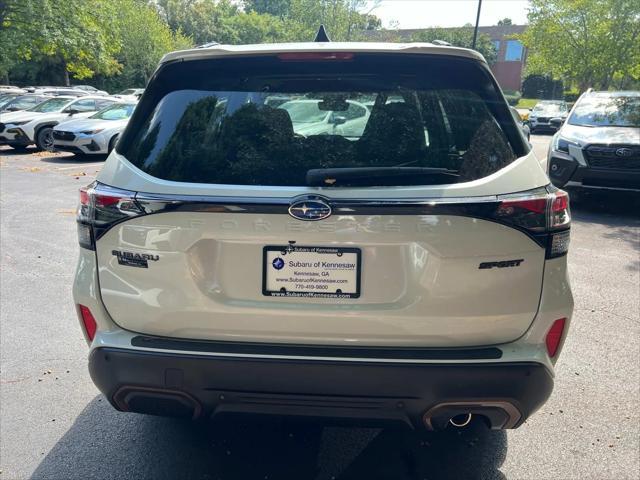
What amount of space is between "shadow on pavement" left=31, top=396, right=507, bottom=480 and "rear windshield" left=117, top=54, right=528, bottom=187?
1.21m

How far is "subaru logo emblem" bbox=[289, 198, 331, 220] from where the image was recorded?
6.59 ft

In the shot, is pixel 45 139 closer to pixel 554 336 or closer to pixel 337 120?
pixel 337 120

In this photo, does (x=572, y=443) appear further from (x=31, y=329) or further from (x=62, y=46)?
(x=62, y=46)

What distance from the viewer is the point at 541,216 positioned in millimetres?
2111

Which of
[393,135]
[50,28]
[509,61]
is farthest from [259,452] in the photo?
[509,61]

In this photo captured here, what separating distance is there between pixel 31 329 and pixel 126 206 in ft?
8.46

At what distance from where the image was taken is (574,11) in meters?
28.5

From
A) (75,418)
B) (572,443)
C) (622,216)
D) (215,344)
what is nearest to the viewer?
(215,344)

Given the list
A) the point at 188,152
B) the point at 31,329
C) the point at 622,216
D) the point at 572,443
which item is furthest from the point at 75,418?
the point at 622,216

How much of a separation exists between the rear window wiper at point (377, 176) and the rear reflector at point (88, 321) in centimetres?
106

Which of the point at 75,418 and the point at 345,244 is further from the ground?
the point at 345,244

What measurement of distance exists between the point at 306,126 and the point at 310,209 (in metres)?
0.59

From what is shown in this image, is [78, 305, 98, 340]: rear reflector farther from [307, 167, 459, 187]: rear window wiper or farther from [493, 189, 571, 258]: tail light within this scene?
[493, 189, 571, 258]: tail light

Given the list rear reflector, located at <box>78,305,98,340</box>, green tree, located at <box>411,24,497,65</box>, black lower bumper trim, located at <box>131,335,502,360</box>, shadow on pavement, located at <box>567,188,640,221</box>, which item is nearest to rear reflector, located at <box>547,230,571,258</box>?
black lower bumper trim, located at <box>131,335,502,360</box>
